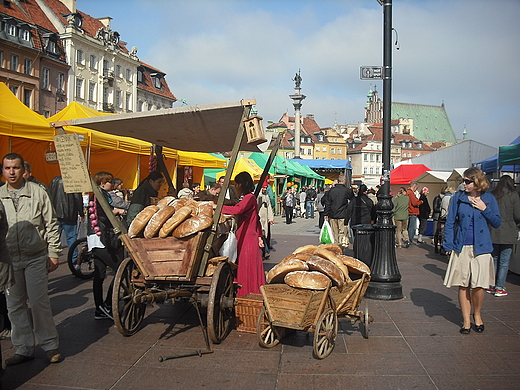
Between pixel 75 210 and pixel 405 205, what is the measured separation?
9160 millimetres

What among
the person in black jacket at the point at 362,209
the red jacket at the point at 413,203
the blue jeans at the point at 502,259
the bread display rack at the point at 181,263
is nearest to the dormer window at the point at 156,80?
the red jacket at the point at 413,203

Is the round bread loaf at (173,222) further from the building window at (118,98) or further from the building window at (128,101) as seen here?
the building window at (128,101)

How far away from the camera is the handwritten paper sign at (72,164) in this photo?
4.86m

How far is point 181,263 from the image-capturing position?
14.7ft

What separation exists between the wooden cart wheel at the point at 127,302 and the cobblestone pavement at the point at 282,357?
140 millimetres

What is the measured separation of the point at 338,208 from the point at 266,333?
7668 mm

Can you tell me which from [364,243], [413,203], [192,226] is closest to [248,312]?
[192,226]

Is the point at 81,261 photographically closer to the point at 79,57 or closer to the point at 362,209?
the point at 362,209

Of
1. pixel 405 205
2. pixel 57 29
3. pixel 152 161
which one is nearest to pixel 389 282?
pixel 152 161

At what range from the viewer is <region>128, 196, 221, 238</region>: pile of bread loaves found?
177 inches

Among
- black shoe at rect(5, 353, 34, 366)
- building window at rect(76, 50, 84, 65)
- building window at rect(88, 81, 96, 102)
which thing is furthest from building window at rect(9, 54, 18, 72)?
black shoe at rect(5, 353, 34, 366)

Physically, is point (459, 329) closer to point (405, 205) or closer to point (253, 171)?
point (405, 205)

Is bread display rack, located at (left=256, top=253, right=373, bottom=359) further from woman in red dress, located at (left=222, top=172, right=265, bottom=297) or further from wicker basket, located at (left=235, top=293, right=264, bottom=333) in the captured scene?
woman in red dress, located at (left=222, top=172, right=265, bottom=297)

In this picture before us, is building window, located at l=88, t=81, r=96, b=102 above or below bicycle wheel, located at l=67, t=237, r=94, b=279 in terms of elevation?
above
